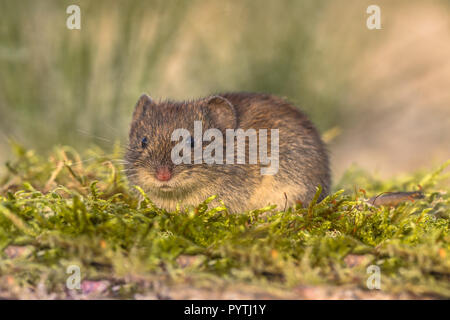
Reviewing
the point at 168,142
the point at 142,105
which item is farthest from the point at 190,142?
the point at 142,105

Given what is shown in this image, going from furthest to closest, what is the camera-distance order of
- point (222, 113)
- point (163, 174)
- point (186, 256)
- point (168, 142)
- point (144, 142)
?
point (222, 113)
point (144, 142)
point (168, 142)
point (163, 174)
point (186, 256)

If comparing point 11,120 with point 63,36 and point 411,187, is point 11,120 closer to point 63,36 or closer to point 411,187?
point 63,36

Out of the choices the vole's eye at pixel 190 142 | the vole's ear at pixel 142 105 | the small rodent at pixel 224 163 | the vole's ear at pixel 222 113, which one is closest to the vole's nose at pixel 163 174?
the small rodent at pixel 224 163

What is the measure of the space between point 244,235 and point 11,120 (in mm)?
4615

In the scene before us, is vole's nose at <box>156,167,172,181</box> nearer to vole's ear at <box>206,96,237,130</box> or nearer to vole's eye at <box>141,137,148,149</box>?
vole's eye at <box>141,137,148,149</box>

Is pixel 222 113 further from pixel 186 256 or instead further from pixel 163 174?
pixel 186 256

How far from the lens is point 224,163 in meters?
3.02

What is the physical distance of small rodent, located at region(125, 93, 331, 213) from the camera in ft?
9.32

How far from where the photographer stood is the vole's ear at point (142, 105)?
331cm

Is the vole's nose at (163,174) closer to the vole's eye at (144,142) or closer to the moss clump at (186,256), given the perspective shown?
the vole's eye at (144,142)

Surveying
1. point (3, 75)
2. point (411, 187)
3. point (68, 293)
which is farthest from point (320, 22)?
point (68, 293)

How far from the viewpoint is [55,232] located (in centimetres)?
205

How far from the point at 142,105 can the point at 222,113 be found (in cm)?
64

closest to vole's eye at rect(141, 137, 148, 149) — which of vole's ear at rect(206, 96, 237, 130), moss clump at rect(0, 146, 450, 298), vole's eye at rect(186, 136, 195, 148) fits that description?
vole's eye at rect(186, 136, 195, 148)
